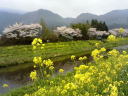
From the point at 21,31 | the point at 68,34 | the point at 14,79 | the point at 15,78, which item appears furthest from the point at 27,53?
the point at 68,34

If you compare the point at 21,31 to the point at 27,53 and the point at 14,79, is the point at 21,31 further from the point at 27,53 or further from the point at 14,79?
the point at 14,79

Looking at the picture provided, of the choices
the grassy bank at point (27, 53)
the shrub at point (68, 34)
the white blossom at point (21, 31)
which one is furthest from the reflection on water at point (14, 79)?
the shrub at point (68, 34)

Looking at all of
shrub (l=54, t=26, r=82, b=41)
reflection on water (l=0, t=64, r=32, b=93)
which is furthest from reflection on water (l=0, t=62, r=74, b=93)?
shrub (l=54, t=26, r=82, b=41)

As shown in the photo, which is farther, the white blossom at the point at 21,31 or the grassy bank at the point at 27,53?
the white blossom at the point at 21,31

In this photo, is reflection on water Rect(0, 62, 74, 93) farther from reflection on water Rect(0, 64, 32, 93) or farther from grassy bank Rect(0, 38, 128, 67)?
grassy bank Rect(0, 38, 128, 67)

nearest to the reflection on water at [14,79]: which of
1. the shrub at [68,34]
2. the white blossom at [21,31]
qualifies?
the white blossom at [21,31]

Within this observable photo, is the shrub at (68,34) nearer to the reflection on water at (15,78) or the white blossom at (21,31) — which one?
the white blossom at (21,31)

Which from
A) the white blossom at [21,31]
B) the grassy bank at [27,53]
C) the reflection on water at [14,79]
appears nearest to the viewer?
the reflection on water at [14,79]

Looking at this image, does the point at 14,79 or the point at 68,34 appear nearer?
the point at 14,79

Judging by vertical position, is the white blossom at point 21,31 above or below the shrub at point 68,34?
above

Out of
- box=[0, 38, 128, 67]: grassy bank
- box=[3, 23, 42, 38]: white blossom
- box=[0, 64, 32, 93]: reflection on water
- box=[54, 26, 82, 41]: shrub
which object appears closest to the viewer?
box=[0, 64, 32, 93]: reflection on water

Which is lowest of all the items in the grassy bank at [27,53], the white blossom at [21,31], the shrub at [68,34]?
the grassy bank at [27,53]

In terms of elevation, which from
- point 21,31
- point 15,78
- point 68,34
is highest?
point 21,31

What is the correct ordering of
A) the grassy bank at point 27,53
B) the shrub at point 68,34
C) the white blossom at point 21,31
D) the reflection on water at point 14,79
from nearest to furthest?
the reflection on water at point 14,79
the grassy bank at point 27,53
the white blossom at point 21,31
the shrub at point 68,34
